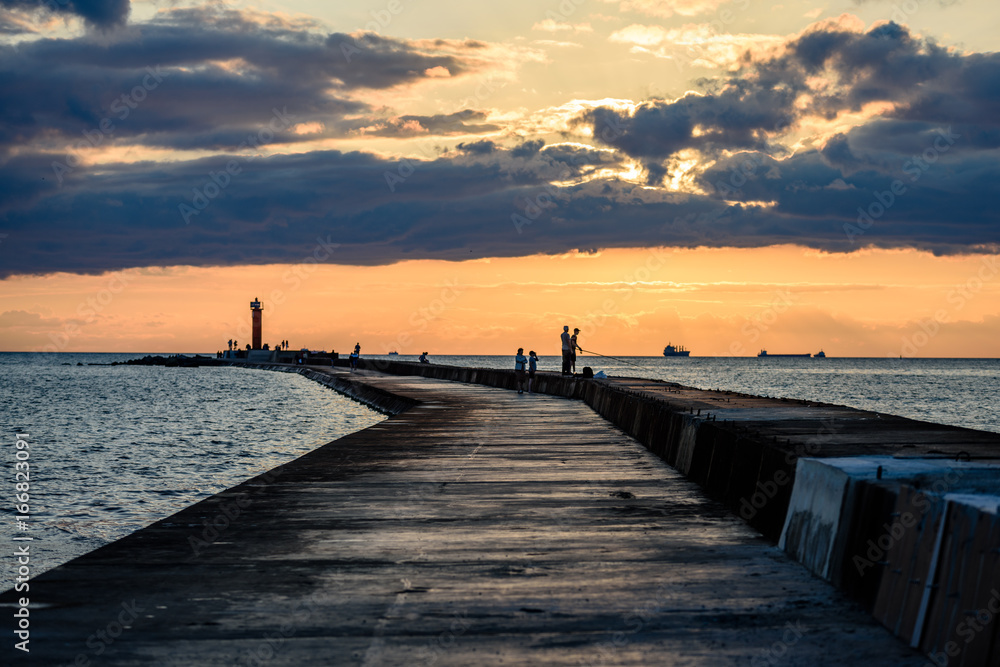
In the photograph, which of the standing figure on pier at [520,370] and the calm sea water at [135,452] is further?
the standing figure on pier at [520,370]

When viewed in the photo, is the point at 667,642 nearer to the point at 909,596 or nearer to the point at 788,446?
the point at 909,596

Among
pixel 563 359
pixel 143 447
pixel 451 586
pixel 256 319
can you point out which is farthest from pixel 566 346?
pixel 256 319

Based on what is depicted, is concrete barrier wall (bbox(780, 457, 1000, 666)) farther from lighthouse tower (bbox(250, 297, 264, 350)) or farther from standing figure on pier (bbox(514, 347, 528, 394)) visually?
lighthouse tower (bbox(250, 297, 264, 350))

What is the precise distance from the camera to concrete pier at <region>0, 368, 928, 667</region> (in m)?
4.64

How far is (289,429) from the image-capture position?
33.8 m

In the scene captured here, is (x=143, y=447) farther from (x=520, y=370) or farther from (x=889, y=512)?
(x=889, y=512)

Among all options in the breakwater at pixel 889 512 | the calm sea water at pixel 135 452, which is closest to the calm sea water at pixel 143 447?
the calm sea water at pixel 135 452

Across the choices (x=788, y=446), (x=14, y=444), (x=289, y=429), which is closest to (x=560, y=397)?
(x=289, y=429)

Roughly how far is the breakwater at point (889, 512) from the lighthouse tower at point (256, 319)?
4919 inches

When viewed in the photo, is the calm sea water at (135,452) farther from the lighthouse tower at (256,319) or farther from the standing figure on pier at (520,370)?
the lighthouse tower at (256,319)

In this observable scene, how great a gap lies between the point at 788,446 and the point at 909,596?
9.99ft

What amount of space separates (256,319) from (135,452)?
109250mm

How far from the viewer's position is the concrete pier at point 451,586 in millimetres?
4645

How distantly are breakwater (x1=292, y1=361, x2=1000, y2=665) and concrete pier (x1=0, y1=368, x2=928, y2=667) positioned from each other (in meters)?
0.16
